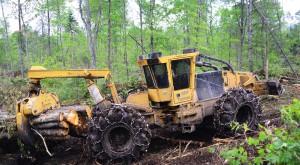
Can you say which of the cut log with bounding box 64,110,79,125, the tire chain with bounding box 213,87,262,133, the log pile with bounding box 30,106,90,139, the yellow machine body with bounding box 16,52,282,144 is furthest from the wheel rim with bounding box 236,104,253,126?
the log pile with bounding box 30,106,90,139

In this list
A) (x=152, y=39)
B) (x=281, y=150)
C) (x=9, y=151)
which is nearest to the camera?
(x=281, y=150)

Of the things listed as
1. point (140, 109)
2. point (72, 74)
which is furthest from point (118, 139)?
point (72, 74)

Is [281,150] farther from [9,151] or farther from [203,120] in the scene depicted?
[9,151]

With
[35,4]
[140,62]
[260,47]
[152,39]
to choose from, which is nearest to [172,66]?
[140,62]

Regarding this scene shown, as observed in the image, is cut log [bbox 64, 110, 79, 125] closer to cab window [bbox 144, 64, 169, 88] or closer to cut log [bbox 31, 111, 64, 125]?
cut log [bbox 31, 111, 64, 125]

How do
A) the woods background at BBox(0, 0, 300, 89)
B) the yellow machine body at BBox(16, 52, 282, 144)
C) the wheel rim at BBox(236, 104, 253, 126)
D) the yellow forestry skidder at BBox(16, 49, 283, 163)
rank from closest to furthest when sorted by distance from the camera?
1. the yellow forestry skidder at BBox(16, 49, 283, 163)
2. the yellow machine body at BBox(16, 52, 282, 144)
3. the wheel rim at BBox(236, 104, 253, 126)
4. the woods background at BBox(0, 0, 300, 89)

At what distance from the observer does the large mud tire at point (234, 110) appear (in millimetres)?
7332

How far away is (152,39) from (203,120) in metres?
7.32

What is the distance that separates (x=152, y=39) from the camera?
14.7 meters

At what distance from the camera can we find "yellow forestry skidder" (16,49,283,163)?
6.39 metres

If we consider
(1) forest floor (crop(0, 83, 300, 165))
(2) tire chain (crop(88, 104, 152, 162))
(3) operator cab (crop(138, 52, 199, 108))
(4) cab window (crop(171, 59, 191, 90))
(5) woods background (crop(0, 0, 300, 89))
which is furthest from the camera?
(5) woods background (crop(0, 0, 300, 89))

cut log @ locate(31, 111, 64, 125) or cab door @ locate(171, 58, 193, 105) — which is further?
cab door @ locate(171, 58, 193, 105)

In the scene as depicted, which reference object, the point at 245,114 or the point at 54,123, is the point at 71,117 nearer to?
the point at 54,123

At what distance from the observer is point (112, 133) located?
6.65m
